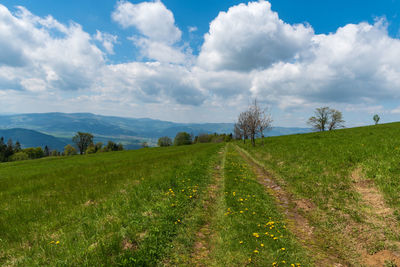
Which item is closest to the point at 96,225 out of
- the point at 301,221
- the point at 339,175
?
the point at 301,221

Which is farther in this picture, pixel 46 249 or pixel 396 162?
pixel 396 162

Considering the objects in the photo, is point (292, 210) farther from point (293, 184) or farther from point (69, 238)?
point (69, 238)

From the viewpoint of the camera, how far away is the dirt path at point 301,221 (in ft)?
18.7

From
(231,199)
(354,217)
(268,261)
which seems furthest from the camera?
(231,199)

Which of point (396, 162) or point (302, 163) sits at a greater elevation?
point (396, 162)

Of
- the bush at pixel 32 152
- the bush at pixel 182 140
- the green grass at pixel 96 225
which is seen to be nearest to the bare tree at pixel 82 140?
the bush at pixel 32 152

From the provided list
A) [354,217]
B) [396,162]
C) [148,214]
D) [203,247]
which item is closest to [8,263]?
[148,214]

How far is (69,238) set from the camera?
6.37 metres

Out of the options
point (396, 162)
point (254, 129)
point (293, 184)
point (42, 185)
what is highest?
point (254, 129)

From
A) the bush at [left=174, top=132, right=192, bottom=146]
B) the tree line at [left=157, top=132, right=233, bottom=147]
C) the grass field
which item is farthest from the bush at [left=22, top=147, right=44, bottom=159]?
the grass field

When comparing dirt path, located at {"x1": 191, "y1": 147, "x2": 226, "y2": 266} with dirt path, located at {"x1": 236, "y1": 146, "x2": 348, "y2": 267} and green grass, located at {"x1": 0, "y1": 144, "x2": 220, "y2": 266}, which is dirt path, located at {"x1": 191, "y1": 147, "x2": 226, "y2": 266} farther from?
dirt path, located at {"x1": 236, "y1": 146, "x2": 348, "y2": 267}

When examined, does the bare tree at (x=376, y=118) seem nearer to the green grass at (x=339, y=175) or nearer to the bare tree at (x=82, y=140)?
the green grass at (x=339, y=175)

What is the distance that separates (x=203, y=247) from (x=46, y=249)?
534 cm

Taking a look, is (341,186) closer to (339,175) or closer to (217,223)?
(339,175)
